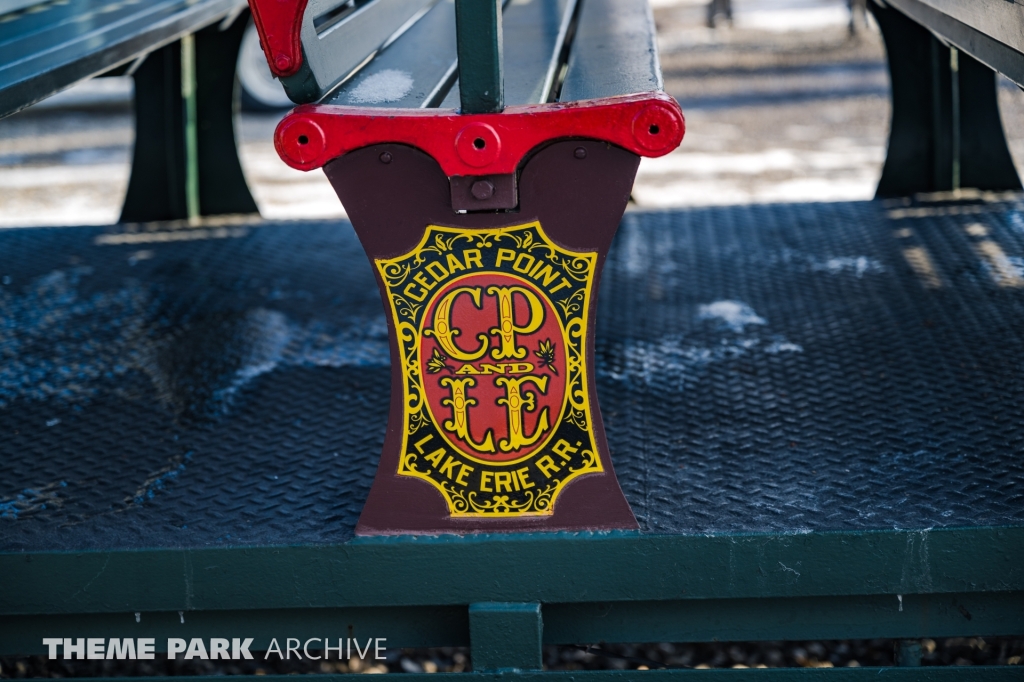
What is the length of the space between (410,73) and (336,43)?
0.24 meters

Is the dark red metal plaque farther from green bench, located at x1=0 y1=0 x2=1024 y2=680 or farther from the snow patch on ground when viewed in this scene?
the snow patch on ground

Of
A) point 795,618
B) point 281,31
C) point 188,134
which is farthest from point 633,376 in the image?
point 188,134

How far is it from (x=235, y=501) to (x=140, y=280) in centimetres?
171

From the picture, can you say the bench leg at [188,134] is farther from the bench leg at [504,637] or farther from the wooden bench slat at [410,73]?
the bench leg at [504,637]

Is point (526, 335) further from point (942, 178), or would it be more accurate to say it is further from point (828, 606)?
point (942, 178)

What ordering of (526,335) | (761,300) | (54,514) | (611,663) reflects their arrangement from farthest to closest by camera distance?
(761,300)
(611,663)
(54,514)
(526,335)

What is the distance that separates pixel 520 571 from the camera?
1906mm

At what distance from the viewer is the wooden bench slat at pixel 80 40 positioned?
2262 mm

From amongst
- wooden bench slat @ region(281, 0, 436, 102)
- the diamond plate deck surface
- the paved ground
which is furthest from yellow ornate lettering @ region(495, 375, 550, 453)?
the paved ground

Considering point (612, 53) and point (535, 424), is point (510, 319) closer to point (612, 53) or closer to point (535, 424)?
point (535, 424)

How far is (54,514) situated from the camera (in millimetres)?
2166

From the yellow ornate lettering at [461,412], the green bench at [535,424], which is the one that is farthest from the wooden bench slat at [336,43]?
the yellow ornate lettering at [461,412]

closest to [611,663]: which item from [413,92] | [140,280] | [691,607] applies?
[691,607]

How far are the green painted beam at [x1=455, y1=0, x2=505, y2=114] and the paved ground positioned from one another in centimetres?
312
